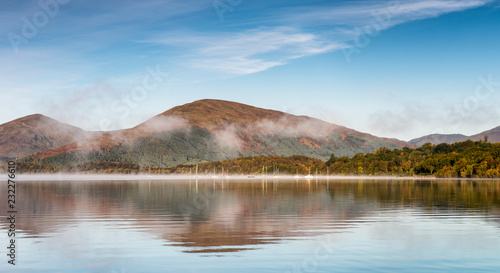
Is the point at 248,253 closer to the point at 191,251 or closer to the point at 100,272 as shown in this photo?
the point at 191,251

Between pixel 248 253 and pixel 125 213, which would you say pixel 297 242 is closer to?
pixel 248 253

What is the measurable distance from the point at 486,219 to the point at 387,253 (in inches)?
897

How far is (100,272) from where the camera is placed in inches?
979

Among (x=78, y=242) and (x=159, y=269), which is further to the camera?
(x=78, y=242)

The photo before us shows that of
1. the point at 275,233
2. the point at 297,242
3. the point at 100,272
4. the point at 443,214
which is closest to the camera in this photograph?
the point at 100,272

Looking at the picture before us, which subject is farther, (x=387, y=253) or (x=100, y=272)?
(x=387, y=253)

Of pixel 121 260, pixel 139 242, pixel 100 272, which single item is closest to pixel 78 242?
pixel 139 242

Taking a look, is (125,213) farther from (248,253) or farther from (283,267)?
(283,267)

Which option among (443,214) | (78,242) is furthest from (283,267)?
(443,214)

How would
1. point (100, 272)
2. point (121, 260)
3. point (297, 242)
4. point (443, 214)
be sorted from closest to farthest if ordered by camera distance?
point (100, 272) < point (121, 260) < point (297, 242) < point (443, 214)

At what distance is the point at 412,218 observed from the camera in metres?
48.9

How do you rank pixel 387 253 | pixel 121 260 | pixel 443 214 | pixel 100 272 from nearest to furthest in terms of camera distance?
pixel 100 272 → pixel 121 260 → pixel 387 253 → pixel 443 214

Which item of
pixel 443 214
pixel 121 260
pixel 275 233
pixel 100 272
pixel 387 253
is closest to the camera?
pixel 100 272

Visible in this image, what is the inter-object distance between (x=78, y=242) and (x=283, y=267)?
1585 cm
